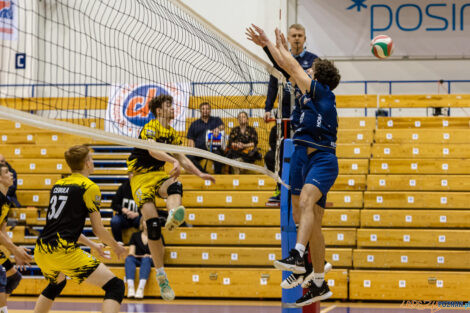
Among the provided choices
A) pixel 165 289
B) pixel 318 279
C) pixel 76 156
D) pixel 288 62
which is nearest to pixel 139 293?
pixel 165 289

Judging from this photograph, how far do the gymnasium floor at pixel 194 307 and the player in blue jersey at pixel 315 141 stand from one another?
3618 millimetres

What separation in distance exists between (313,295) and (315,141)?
1.43m

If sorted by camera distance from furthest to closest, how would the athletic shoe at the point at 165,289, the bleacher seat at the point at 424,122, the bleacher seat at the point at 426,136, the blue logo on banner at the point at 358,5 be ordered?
1. the blue logo on banner at the point at 358,5
2. the bleacher seat at the point at 424,122
3. the bleacher seat at the point at 426,136
4. the athletic shoe at the point at 165,289

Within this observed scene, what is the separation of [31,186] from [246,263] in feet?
16.1

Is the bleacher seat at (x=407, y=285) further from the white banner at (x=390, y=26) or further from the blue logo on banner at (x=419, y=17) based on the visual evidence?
the blue logo on banner at (x=419, y=17)

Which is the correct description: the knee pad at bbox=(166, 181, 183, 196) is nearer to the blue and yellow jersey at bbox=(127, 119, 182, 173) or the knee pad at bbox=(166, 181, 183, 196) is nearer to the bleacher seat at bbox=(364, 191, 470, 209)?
the blue and yellow jersey at bbox=(127, 119, 182, 173)

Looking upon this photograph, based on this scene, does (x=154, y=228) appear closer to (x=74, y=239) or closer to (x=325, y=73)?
(x=74, y=239)

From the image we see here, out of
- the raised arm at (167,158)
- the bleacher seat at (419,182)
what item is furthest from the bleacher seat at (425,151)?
the raised arm at (167,158)

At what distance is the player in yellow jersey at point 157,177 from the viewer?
7109 mm

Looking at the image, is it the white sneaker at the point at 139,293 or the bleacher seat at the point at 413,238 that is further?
the bleacher seat at the point at 413,238

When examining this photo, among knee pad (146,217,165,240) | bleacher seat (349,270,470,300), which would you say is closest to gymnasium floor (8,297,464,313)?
bleacher seat (349,270,470,300)

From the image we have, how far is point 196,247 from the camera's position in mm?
11625

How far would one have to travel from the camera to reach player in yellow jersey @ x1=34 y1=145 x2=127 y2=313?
6.28m

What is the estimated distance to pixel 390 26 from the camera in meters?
18.5
